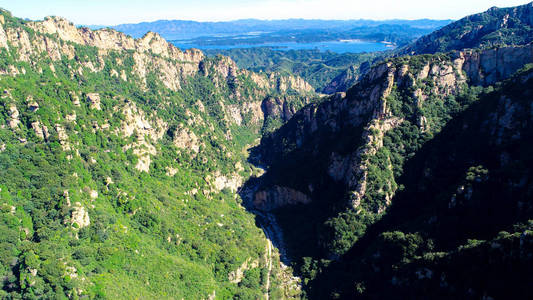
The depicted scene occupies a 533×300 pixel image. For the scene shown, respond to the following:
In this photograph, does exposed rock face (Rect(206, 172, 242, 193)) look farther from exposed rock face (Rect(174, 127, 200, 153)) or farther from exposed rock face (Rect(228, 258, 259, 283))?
exposed rock face (Rect(228, 258, 259, 283))

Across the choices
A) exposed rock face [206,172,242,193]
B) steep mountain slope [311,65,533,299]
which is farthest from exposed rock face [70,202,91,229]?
exposed rock face [206,172,242,193]

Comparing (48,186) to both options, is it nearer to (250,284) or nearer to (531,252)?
(250,284)

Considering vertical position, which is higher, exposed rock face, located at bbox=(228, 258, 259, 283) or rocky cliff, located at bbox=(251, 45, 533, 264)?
rocky cliff, located at bbox=(251, 45, 533, 264)

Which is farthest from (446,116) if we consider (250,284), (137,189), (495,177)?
(137,189)

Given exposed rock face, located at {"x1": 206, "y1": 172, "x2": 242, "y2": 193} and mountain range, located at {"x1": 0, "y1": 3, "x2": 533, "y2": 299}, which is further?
exposed rock face, located at {"x1": 206, "y1": 172, "x2": 242, "y2": 193}

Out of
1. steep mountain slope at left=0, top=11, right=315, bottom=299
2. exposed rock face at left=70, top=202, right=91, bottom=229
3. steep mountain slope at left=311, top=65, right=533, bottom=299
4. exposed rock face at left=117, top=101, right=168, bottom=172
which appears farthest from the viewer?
exposed rock face at left=117, top=101, right=168, bottom=172

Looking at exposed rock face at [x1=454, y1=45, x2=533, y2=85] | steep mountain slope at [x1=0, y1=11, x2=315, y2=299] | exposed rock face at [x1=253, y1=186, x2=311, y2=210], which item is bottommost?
exposed rock face at [x1=253, y1=186, x2=311, y2=210]
